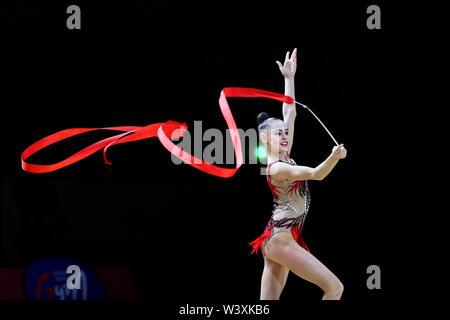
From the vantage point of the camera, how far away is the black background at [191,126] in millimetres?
4180

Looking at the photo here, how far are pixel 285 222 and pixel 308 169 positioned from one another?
0.36 metres

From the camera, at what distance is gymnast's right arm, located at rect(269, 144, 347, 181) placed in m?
3.01

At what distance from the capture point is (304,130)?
167 inches

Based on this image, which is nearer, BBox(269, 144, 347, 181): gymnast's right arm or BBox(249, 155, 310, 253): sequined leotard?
BBox(269, 144, 347, 181): gymnast's right arm

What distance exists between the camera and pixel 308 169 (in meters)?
3.11

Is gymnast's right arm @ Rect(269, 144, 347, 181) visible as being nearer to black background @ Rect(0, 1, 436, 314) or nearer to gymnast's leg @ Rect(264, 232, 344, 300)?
gymnast's leg @ Rect(264, 232, 344, 300)

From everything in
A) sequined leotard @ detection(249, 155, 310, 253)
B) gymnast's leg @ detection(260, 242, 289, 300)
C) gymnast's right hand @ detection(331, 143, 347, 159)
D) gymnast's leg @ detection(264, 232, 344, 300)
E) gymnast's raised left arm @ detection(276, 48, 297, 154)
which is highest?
gymnast's raised left arm @ detection(276, 48, 297, 154)

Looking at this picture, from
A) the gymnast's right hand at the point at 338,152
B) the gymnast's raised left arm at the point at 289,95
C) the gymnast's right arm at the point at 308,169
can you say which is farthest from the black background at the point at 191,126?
the gymnast's right hand at the point at 338,152

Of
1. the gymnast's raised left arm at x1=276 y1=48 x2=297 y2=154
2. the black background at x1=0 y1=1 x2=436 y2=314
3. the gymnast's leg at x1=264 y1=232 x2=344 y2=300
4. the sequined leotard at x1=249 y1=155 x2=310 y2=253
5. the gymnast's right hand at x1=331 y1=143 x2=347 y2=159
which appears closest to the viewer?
the gymnast's right hand at x1=331 y1=143 x2=347 y2=159

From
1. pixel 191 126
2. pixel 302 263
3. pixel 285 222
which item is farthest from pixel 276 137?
pixel 191 126

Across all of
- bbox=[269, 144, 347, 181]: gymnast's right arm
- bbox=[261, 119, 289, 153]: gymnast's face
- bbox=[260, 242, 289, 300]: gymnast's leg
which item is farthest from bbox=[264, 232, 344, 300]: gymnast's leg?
bbox=[261, 119, 289, 153]: gymnast's face

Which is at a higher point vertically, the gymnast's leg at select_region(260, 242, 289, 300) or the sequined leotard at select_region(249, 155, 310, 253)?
the sequined leotard at select_region(249, 155, 310, 253)

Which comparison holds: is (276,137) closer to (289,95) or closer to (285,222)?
(289,95)

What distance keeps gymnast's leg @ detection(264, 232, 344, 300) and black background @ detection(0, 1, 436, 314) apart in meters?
1.00
